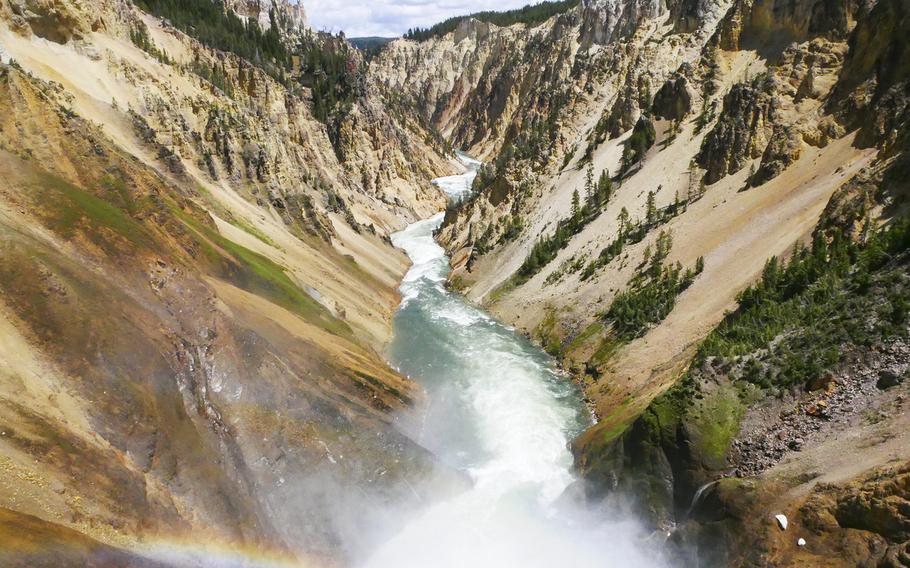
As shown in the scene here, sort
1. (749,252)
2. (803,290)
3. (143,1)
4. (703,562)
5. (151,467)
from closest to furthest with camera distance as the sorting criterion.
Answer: (151,467), (703,562), (803,290), (749,252), (143,1)

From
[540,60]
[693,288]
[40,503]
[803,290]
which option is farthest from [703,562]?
[540,60]

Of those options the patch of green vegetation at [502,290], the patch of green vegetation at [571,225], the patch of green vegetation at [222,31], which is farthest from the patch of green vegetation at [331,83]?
the patch of green vegetation at [502,290]

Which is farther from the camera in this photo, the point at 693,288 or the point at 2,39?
the point at 2,39

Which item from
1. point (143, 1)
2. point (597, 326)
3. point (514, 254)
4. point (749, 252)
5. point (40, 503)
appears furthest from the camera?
point (143, 1)

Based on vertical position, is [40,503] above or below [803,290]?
below

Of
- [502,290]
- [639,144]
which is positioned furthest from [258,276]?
[639,144]

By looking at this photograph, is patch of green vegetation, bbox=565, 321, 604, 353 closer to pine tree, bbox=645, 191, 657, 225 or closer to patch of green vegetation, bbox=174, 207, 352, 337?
pine tree, bbox=645, 191, 657, 225

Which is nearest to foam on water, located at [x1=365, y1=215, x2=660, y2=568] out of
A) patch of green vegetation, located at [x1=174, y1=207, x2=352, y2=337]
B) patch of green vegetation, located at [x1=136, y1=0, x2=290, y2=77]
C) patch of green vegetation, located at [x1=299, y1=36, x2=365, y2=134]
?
patch of green vegetation, located at [x1=174, y1=207, x2=352, y2=337]

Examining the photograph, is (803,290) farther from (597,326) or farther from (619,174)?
(619,174)

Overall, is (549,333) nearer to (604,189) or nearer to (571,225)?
(571,225)
